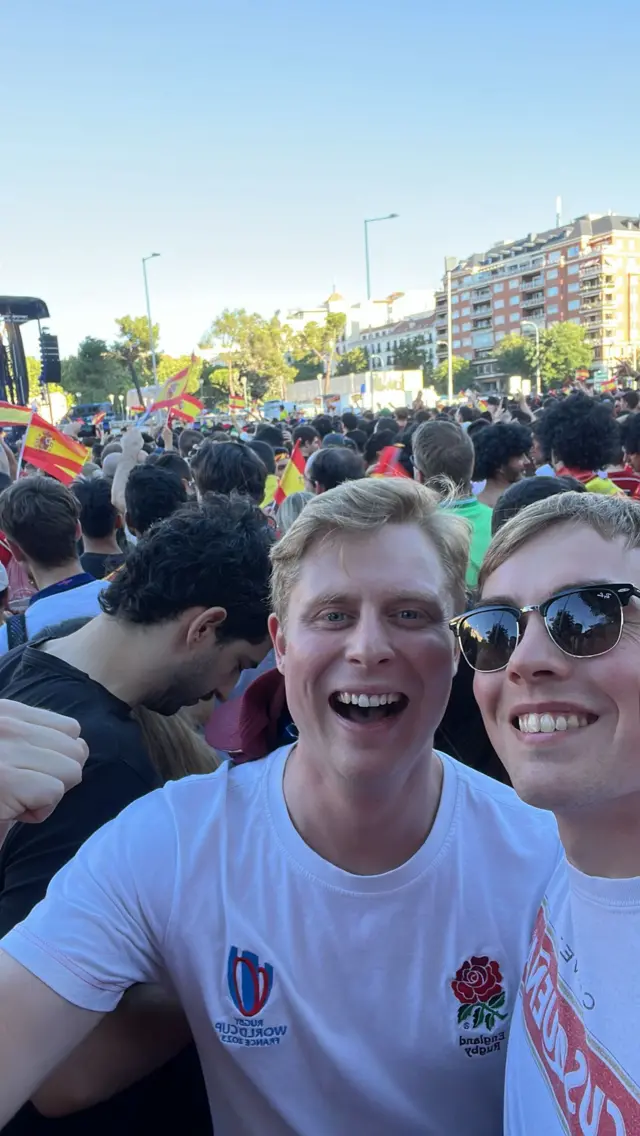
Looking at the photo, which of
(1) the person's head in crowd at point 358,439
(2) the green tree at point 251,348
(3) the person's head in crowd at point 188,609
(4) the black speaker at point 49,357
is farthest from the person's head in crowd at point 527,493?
(2) the green tree at point 251,348

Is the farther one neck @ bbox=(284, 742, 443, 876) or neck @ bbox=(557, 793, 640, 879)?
neck @ bbox=(284, 742, 443, 876)

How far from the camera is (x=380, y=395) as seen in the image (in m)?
47.1

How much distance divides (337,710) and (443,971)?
1.71 ft

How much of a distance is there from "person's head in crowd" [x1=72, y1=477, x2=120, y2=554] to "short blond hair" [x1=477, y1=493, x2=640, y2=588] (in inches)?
148

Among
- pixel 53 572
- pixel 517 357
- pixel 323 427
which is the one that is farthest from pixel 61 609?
pixel 517 357

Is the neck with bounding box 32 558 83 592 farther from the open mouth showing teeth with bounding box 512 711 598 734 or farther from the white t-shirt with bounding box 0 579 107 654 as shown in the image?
the open mouth showing teeth with bounding box 512 711 598 734

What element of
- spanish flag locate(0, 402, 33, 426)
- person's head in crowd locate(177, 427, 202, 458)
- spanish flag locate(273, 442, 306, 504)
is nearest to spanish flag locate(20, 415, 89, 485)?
spanish flag locate(0, 402, 33, 426)

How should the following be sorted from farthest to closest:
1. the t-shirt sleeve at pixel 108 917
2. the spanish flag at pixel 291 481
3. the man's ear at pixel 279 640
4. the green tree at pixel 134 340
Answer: the green tree at pixel 134 340
the spanish flag at pixel 291 481
the man's ear at pixel 279 640
the t-shirt sleeve at pixel 108 917

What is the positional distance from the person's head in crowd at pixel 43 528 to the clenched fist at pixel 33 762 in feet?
9.08

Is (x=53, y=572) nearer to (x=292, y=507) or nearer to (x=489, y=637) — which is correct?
(x=292, y=507)

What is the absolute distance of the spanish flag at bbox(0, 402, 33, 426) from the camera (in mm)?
7898

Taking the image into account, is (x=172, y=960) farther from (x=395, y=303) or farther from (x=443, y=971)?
(x=395, y=303)

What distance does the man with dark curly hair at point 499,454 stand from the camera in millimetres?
4789

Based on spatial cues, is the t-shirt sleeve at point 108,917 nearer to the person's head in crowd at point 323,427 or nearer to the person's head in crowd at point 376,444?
the person's head in crowd at point 376,444
